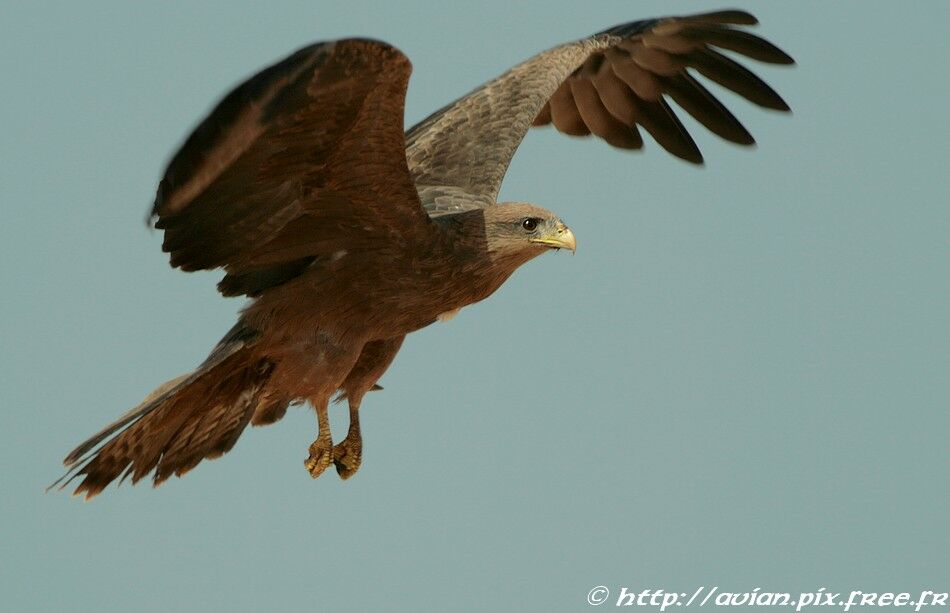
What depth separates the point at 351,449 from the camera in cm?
1017

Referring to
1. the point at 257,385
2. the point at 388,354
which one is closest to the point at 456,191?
the point at 388,354

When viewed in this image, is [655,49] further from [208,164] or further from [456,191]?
[208,164]

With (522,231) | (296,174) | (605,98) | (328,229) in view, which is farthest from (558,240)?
(605,98)

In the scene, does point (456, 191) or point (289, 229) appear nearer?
point (289, 229)

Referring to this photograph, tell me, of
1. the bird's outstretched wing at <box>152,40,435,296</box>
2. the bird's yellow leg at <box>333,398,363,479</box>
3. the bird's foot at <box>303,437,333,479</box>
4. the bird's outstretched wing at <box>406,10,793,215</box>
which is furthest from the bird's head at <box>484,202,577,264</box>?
the bird's foot at <box>303,437,333,479</box>

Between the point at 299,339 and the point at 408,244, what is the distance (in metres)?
0.86

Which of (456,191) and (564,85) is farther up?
(564,85)

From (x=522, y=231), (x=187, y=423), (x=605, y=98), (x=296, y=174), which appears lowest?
(x=187, y=423)

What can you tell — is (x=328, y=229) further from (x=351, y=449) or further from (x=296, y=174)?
(x=351, y=449)

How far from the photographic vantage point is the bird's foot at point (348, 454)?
10.2m

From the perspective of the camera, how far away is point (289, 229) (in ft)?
29.9

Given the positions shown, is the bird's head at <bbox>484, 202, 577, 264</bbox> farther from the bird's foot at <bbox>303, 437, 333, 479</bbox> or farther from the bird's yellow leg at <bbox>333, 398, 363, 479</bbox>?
the bird's foot at <bbox>303, 437, 333, 479</bbox>

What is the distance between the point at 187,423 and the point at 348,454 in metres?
0.99

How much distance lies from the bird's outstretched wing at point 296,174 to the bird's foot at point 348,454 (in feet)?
4.00
